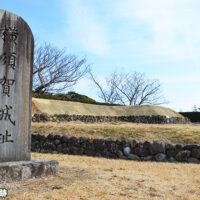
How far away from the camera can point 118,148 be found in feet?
26.1

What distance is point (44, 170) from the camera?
4527mm

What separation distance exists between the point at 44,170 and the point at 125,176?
5.13 ft

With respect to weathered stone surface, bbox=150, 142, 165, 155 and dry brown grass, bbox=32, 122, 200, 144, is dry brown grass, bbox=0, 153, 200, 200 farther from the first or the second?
dry brown grass, bbox=32, 122, 200, 144

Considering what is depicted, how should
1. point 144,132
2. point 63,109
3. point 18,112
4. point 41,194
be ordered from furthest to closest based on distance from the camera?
1. point 63,109
2. point 144,132
3. point 18,112
4. point 41,194

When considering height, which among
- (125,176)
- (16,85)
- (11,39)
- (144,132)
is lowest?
(125,176)

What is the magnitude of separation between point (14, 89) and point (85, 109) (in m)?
15.7

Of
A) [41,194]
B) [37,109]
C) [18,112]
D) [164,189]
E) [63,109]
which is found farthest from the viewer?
[63,109]

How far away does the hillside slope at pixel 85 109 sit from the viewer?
56.3 feet

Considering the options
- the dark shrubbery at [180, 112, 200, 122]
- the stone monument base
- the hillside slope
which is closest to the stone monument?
the stone monument base

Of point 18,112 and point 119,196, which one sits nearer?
point 119,196

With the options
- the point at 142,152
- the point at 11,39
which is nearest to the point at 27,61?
the point at 11,39

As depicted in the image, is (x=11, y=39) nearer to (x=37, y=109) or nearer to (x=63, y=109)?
(x=37, y=109)

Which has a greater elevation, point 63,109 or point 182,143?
point 63,109

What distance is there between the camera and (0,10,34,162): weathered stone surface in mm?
4324
